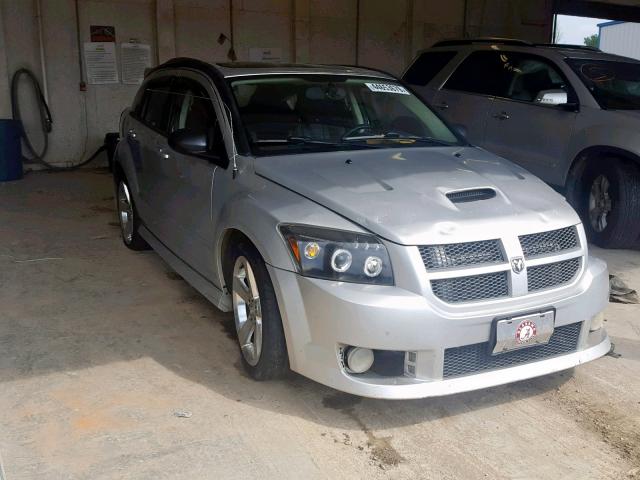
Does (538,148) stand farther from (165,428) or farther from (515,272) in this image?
(165,428)

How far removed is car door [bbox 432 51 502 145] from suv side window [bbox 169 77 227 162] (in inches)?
132

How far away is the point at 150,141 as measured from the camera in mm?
5281

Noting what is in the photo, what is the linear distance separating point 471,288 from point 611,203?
3772 millimetres

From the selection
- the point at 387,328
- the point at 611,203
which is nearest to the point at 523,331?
the point at 387,328

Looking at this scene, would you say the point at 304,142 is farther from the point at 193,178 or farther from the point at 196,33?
the point at 196,33

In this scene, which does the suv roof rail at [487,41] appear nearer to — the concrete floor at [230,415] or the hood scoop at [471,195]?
the concrete floor at [230,415]

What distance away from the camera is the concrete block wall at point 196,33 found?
10.5 m

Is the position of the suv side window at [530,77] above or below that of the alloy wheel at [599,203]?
above

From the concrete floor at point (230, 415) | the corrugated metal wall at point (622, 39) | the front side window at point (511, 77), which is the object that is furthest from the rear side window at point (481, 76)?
the corrugated metal wall at point (622, 39)

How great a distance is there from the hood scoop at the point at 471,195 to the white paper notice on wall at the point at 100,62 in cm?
890

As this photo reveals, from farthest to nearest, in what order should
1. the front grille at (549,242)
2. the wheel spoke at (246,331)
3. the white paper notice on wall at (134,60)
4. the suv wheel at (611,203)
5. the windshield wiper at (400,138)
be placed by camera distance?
the white paper notice on wall at (134,60) → the suv wheel at (611,203) → the windshield wiper at (400,138) → the wheel spoke at (246,331) → the front grille at (549,242)

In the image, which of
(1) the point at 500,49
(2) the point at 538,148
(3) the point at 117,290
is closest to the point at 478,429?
(3) the point at 117,290

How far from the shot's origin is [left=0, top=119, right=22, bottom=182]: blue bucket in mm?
9445

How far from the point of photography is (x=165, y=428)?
3.18m
